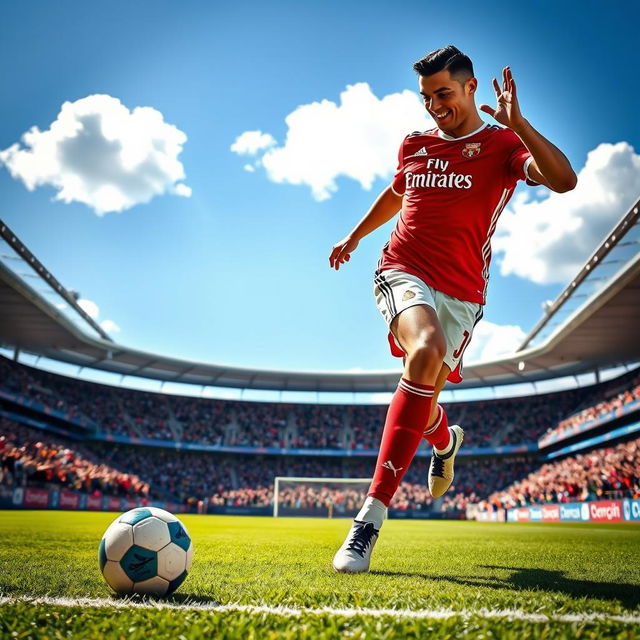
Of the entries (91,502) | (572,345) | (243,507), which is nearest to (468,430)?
(572,345)

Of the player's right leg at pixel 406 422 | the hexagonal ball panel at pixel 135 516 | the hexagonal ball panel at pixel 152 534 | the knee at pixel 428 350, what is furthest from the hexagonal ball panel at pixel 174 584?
the knee at pixel 428 350

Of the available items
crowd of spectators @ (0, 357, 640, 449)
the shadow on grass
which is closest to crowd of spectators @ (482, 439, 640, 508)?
crowd of spectators @ (0, 357, 640, 449)

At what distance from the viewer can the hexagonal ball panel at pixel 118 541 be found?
2.41m

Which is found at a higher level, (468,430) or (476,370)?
(476,370)

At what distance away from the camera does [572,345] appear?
29266mm

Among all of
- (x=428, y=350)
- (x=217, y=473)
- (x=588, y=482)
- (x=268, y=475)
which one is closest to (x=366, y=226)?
(x=428, y=350)

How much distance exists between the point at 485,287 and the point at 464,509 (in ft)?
102

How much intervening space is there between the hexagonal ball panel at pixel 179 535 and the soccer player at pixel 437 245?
2.50 ft

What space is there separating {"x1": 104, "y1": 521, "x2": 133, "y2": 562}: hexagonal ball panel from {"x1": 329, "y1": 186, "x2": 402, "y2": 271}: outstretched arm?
2268mm

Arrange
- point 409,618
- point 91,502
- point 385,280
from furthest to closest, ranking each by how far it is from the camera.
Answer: point 91,502 < point 385,280 < point 409,618

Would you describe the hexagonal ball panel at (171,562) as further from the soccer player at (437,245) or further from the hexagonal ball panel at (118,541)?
the soccer player at (437,245)

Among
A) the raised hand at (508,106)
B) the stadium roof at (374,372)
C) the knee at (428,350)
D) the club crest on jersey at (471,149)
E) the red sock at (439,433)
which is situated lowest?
the red sock at (439,433)

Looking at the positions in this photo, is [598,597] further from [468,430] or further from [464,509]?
[468,430]

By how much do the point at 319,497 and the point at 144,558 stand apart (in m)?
29.3
